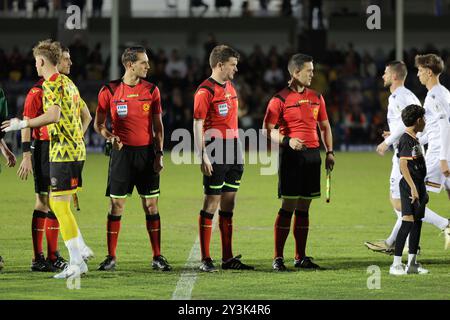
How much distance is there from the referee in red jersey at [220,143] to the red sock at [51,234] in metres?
1.46

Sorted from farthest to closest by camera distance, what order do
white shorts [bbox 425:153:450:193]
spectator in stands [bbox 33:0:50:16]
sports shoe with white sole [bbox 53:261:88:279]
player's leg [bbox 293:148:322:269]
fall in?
spectator in stands [bbox 33:0:50:16] → white shorts [bbox 425:153:450:193] → player's leg [bbox 293:148:322:269] → sports shoe with white sole [bbox 53:261:88:279]

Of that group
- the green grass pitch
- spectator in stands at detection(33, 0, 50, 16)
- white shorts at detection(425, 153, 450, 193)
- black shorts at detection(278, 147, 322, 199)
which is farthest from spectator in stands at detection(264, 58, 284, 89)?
black shorts at detection(278, 147, 322, 199)

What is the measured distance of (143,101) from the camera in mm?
10977

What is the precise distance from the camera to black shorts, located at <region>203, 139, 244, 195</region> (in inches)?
430

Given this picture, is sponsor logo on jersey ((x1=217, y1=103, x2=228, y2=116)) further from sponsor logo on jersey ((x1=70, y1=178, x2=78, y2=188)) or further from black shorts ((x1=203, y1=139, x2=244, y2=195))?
sponsor logo on jersey ((x1=70, y1=178, x2=78, y2=188))

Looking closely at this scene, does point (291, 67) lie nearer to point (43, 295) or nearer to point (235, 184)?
point (235, 184)

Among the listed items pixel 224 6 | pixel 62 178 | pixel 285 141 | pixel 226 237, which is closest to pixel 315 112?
pixel 285 141

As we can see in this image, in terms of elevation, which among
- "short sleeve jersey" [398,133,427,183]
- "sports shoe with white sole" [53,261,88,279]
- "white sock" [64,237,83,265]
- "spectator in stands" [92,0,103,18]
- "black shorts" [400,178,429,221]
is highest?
"spectator in stands" [92,0,103,18]

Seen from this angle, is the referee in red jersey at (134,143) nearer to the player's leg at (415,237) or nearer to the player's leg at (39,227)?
the player's leg at (39,227)

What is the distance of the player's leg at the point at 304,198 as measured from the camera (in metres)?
11.1

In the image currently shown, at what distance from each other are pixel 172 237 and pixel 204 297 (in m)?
4.39

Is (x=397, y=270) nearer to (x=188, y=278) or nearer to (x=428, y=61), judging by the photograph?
(x=188, y=278)

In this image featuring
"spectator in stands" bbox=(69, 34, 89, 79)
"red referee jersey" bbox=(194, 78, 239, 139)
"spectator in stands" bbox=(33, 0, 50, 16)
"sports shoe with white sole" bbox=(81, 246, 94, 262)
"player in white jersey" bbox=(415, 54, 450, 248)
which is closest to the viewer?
"red referee jersey" bbox=(194, 78, 239, 139)

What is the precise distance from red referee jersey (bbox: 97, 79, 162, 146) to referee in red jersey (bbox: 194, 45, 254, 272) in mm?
491
